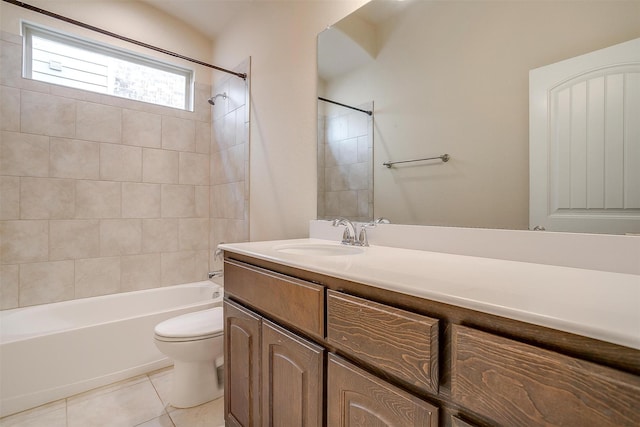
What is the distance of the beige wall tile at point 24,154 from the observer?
6.47 ft

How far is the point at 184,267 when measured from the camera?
273 centimetres

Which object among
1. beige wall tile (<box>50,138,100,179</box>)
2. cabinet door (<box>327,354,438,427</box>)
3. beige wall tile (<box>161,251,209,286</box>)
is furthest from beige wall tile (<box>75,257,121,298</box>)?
cabinet door (<box>327,354,438,427</box>)

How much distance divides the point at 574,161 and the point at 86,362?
8.50 feet

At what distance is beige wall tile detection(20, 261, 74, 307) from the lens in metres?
2.04

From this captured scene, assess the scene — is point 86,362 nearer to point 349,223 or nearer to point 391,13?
point 349,223

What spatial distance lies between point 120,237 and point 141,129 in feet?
3.00

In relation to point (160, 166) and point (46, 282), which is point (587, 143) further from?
point (46, 282)

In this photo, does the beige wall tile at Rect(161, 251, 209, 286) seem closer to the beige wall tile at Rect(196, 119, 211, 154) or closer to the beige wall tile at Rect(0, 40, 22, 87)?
the beige wall tile at Rect(196, 119, 211, 154)

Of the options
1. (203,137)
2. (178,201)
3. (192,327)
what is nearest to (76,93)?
(203,137)

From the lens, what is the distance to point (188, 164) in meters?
2.75

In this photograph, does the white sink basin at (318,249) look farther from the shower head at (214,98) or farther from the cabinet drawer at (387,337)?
the shower head at (214,98)

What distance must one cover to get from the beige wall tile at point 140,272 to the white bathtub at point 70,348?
0.12 metres

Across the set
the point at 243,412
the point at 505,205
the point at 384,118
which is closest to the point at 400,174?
the point at 384,118

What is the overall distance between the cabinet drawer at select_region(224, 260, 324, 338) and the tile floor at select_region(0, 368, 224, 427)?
81 centimetres
